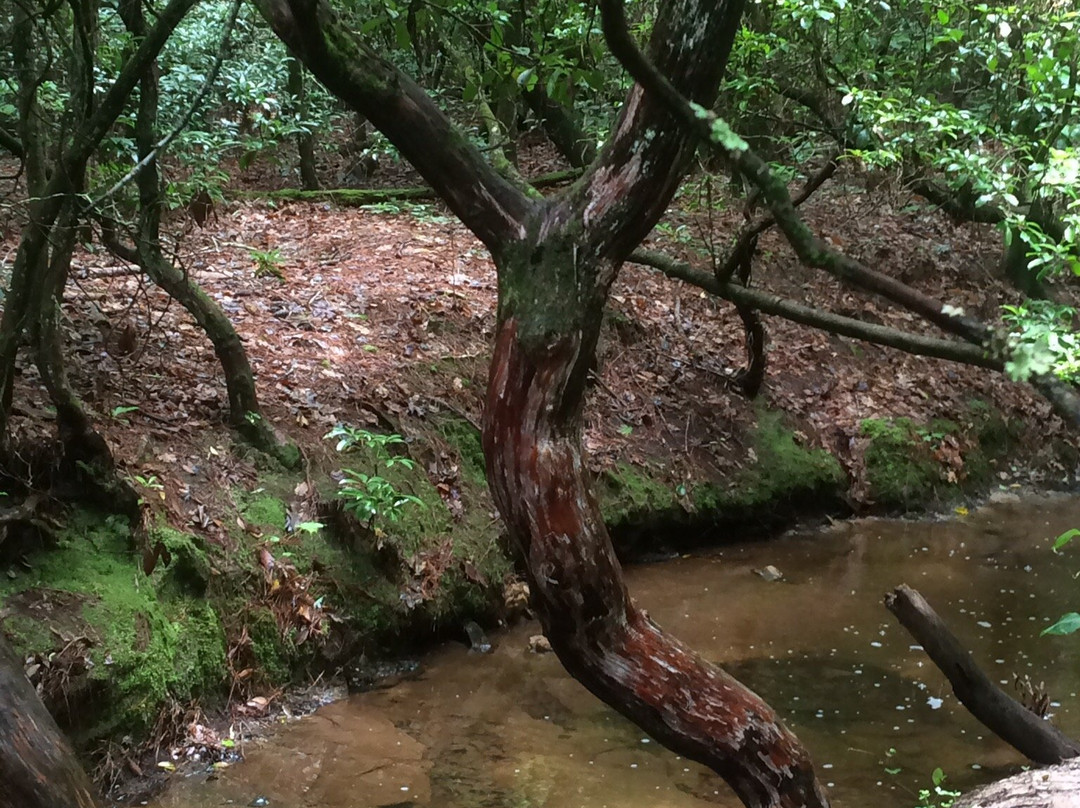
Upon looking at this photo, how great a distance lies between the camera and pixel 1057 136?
18.6ft

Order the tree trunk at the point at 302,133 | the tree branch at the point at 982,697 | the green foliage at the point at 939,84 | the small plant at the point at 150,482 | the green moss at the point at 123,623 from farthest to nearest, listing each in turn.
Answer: the tree trunk at the point at 302,133 → the small plant at the point at 150,482 → the green foliage at the point at 939,84 → the green moss at the point at 123,623 → the tree branch at the point at 982,697

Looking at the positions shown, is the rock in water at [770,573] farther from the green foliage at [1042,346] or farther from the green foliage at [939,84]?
the green foliage at [1042,346]

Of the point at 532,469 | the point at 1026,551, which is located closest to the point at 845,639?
the point at 1026,551

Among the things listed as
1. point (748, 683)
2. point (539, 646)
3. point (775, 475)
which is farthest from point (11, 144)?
point (775, 475)

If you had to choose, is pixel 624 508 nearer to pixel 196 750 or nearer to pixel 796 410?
pixel 796 410

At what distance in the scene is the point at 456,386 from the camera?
718cm

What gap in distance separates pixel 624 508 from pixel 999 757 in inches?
128

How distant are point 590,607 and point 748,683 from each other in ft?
9.10

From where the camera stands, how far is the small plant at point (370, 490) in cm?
551

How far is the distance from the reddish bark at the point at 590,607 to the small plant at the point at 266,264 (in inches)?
203

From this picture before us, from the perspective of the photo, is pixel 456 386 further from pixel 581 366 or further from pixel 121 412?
pixel 581 366

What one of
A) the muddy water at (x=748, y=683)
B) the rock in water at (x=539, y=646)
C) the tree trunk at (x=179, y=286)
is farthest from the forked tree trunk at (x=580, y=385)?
the rock in water at (x=539, y=646)

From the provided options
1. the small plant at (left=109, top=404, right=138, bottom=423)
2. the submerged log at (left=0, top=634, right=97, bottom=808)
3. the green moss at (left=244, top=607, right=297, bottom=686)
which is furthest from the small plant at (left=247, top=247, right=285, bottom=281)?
the submerged log at (left=0, top=634, right=97, bottom=808)

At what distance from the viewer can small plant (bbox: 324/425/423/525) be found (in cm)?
551
